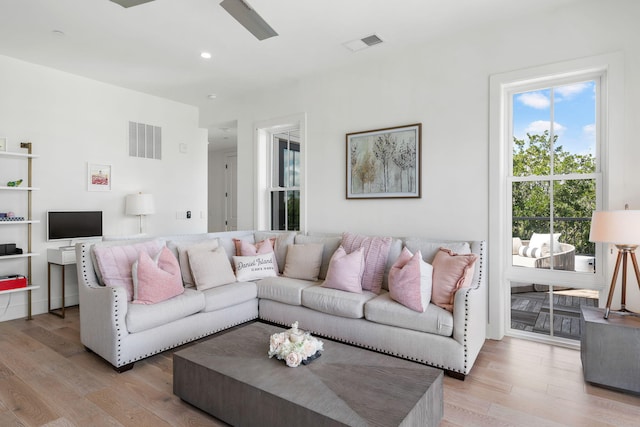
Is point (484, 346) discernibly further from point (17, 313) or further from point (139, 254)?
point (17, 313)

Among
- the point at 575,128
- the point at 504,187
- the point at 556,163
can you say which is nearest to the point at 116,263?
the point at 504,187

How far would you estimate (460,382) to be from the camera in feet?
8.05

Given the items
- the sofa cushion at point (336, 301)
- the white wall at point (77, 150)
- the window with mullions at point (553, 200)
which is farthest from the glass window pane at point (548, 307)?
the white wall at point (77, 150)

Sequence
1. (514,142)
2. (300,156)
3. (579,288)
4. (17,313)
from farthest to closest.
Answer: (300,156) → (17,313) → (514,142) → (579,288)

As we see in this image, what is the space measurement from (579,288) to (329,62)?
3.23m

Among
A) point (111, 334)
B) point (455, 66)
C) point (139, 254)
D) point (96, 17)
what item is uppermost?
point (96, 17)

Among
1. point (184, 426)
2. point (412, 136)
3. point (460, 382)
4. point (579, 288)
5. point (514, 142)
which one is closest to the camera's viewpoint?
point (184, 426)

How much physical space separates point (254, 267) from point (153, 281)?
3.54ft

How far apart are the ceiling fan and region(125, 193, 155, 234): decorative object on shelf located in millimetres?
2610

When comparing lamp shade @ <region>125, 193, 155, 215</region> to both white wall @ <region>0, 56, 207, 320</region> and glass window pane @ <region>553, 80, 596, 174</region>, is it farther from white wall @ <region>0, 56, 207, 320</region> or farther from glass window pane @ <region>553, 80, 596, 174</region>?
glass window pane @ <region>553, 80, 596, 174</region>

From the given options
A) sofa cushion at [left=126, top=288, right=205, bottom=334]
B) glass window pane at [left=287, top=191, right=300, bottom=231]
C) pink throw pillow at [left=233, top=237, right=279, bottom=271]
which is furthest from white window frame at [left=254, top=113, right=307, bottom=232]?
sofa cushion at [left=126, top=288, right=205, bottom=334]

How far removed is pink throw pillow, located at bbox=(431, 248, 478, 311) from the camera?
8.75 ft

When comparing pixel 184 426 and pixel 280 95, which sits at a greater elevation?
pixel 280 95

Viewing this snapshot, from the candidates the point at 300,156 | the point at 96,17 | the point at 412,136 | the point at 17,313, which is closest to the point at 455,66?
the point at 412,136
